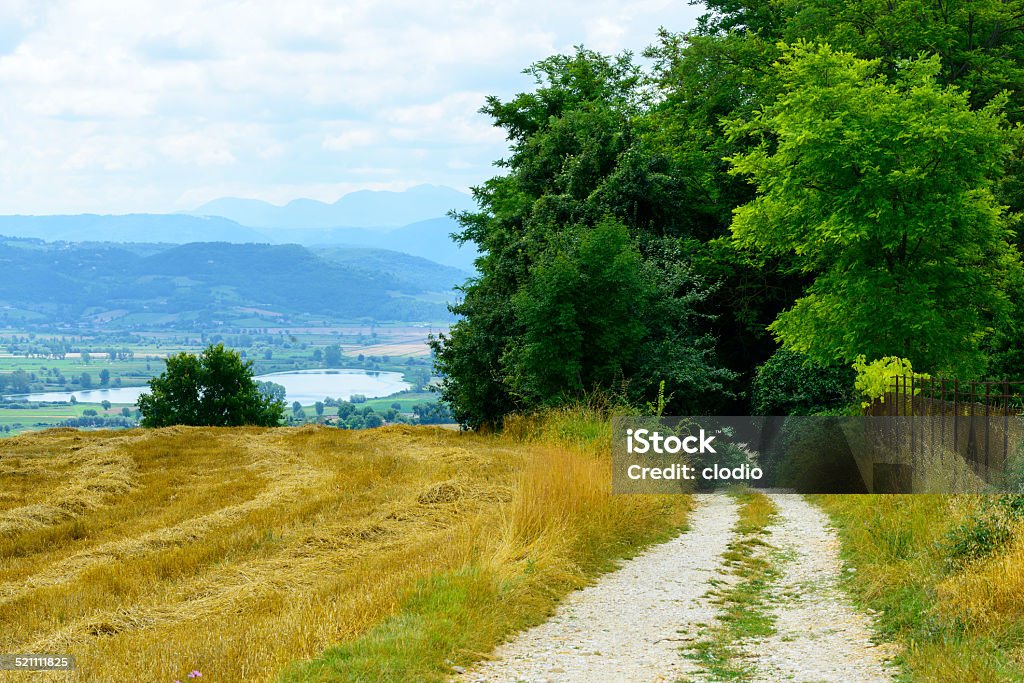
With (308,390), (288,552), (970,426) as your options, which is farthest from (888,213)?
(308,390)

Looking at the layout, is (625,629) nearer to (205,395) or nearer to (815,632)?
(815,632)

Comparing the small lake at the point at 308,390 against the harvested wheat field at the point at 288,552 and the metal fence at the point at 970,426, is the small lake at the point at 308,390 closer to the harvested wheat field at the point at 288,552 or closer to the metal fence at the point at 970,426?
the harvested wheat field at the point at 288,552

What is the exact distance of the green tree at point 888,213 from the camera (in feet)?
75.2

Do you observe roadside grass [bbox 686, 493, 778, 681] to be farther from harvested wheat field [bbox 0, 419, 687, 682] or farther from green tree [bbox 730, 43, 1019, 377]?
green tree [bbox 730, 43, 1019, 377]

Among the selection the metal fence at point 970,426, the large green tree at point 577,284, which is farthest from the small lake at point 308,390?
the metal fence at point 970,426

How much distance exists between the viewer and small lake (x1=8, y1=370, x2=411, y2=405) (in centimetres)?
15275

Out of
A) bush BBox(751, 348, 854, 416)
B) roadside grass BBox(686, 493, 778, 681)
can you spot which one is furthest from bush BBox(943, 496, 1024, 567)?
bush BBox(751, 348, 854, 416)

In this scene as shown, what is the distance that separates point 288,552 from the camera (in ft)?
38.8

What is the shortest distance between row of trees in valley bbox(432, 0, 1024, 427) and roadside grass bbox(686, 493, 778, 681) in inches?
369

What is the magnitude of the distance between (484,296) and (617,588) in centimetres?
1830

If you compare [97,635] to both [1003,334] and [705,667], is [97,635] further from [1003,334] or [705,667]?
[1003,334]

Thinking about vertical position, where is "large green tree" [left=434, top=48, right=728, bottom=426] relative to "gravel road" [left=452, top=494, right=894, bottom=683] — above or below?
above

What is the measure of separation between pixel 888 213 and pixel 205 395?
39.8 m

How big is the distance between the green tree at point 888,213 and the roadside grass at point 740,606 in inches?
416
